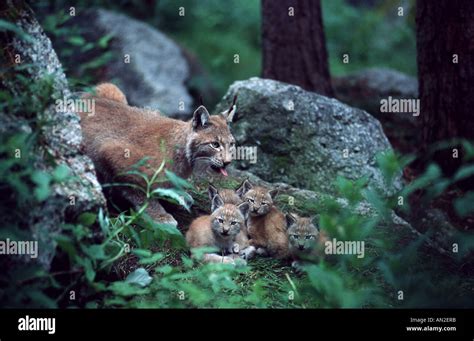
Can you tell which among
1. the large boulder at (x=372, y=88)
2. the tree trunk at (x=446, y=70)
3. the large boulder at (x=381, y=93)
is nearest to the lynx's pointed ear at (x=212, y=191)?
the tree trunk at (x=446, y=70)

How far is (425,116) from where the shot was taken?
8977 millimetres

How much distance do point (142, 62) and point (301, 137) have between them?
5.67 m

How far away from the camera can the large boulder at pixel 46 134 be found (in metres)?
4.97

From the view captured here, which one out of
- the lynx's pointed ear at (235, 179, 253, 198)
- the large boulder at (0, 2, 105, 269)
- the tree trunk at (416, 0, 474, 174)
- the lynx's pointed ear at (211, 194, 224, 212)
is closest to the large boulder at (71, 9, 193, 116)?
the tree trunk at (416, 0, 474, 174)

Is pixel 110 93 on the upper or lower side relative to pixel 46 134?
upper

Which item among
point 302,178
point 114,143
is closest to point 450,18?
point 302,178

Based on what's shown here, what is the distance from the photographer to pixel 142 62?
13.6 m

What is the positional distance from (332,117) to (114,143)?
10.3ft

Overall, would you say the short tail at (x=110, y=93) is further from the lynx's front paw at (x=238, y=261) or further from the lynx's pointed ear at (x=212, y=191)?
the lynx's front paw at (x=238, y=261)
